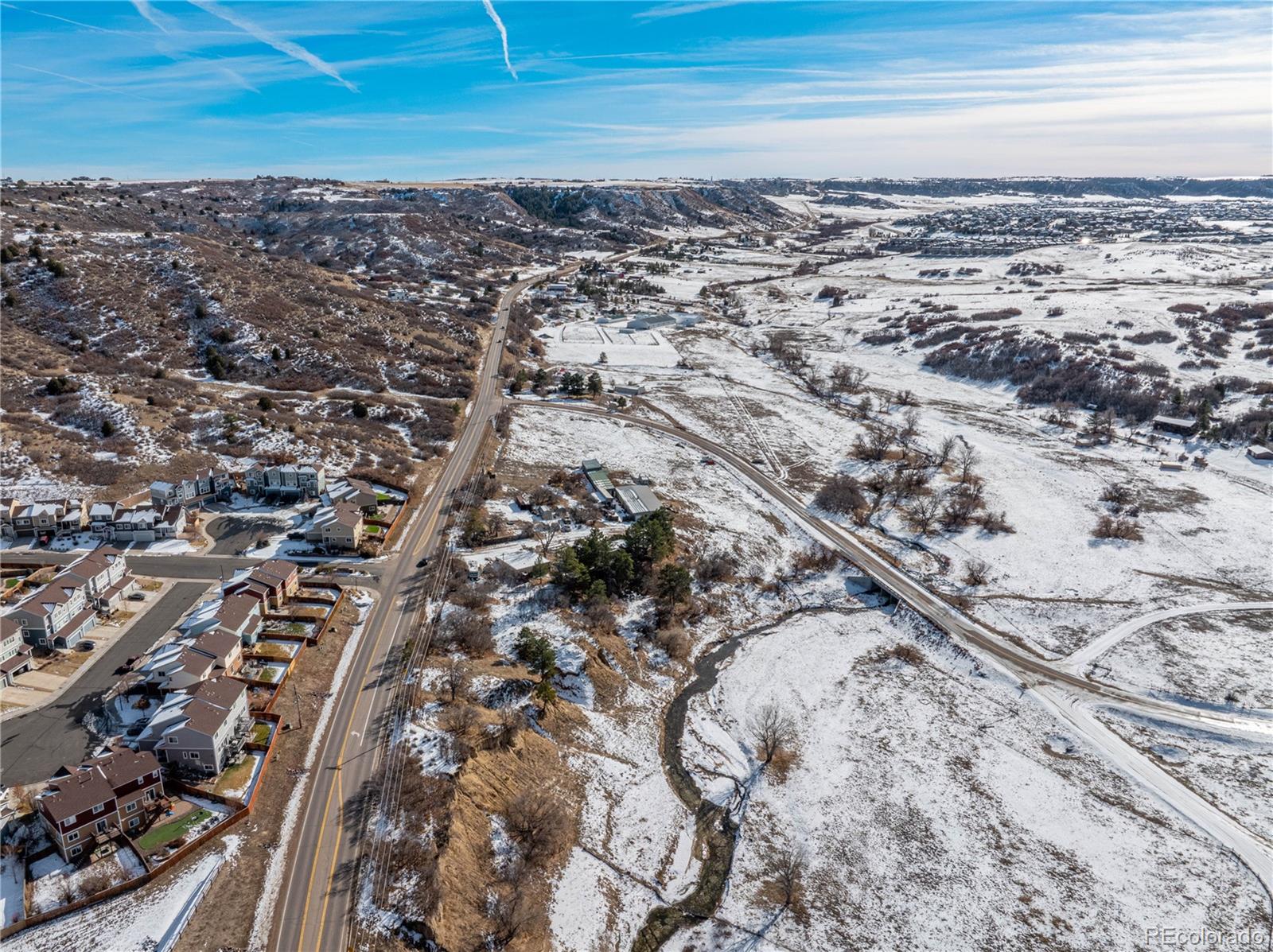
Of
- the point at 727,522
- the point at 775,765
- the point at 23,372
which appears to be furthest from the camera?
the point at 23,372

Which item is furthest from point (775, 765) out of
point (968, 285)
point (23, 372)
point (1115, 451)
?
point (968, 285)

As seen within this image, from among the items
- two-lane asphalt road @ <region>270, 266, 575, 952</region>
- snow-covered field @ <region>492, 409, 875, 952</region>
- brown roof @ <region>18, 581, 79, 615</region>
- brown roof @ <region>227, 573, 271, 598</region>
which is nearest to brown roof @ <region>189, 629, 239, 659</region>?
brown roof @ <region>227, 573, 271, 598</region>

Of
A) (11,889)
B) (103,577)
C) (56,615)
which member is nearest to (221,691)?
(11,889)

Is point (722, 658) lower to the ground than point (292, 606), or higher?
lower

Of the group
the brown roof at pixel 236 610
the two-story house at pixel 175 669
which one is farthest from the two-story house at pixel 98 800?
the brown roof at pixel 236 610

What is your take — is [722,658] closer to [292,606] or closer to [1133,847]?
[1133,847]

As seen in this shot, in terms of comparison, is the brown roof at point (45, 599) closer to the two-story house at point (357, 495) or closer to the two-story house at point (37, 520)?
the two-story house at point (37, 520)

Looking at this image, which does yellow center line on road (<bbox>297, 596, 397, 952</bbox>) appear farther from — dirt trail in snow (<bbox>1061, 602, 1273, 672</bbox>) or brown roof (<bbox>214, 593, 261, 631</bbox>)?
dirt trail in snow (<bbox>1061, 602, 1273, 672</bbox>)
